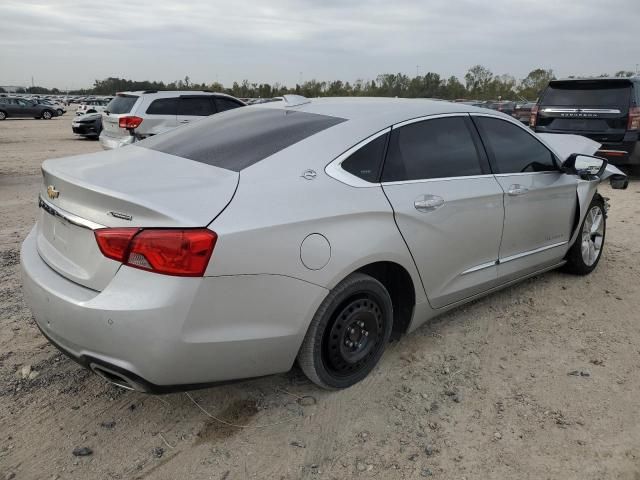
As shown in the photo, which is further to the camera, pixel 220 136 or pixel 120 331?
pixel 220 136

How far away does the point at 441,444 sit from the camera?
258 cm

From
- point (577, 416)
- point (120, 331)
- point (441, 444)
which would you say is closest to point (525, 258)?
point (577, 416)

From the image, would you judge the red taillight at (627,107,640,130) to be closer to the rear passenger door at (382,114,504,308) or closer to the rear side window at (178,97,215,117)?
the rear passenger door at (382,114,504,308)

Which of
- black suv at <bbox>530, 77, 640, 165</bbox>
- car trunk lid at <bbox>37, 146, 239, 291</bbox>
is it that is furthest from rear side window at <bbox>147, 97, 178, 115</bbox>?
car trunk lid at <bbox>37, 146, 239, 291</bbox>

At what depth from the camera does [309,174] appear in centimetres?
264

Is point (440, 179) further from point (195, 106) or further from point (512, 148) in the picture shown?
point (195, 106)

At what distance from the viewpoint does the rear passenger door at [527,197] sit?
3723mm

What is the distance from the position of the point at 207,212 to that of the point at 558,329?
2.74m

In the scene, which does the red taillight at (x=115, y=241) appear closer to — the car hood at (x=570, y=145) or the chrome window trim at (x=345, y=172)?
the chrome window trim at (x=345, y=172)

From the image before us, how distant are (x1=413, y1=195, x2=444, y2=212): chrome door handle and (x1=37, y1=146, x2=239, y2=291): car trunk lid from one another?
1064 millimetres

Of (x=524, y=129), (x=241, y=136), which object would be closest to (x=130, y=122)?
(x=241, y=136)

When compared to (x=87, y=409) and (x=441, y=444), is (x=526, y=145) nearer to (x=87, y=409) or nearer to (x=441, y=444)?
(x=441, y=444)

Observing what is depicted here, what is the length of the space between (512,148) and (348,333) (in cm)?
197

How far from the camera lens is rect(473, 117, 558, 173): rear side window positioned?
371 centimetres
